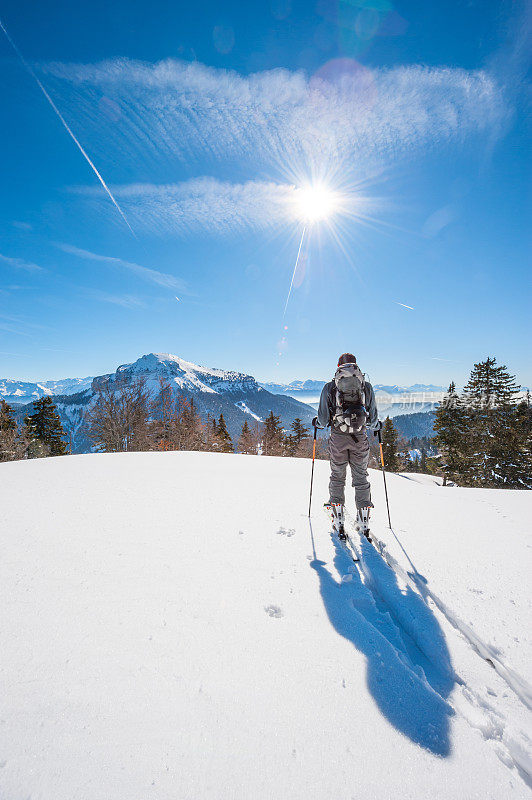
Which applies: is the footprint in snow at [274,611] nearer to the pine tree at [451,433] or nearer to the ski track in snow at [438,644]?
the ski track in snow at [438,644]

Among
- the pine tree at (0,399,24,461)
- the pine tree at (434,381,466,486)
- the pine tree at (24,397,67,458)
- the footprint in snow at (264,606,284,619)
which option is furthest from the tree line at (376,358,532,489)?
the pine tree at (24,397,67,458)

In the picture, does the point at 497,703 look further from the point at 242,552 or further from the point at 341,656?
the point at 242,552

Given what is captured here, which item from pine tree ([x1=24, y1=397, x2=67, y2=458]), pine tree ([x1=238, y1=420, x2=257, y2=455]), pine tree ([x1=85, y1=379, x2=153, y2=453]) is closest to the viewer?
pine tree ([x1=85, y1=379, x2=153, y2=453])

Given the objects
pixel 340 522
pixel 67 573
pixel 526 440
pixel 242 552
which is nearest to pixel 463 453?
pixel 526 440

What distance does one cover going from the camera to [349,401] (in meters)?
4.79

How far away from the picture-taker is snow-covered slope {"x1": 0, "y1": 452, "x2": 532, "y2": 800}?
1488 millimetres

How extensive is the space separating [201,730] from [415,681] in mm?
1483

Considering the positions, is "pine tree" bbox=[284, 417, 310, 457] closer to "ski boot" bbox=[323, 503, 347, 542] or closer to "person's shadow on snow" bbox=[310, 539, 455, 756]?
"ski boot" bbox=[323, 503, 347, 542]

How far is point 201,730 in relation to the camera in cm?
163

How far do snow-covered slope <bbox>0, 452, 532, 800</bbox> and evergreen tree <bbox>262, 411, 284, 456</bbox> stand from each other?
36.9 metres

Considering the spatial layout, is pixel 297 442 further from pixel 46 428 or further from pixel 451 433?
pixel 46 428

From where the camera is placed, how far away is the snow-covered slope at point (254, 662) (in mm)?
1488

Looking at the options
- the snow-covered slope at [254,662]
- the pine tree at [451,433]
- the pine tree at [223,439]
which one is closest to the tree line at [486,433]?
the pine tree at [451,433]

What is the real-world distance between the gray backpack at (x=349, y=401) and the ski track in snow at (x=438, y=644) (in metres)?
1.80
